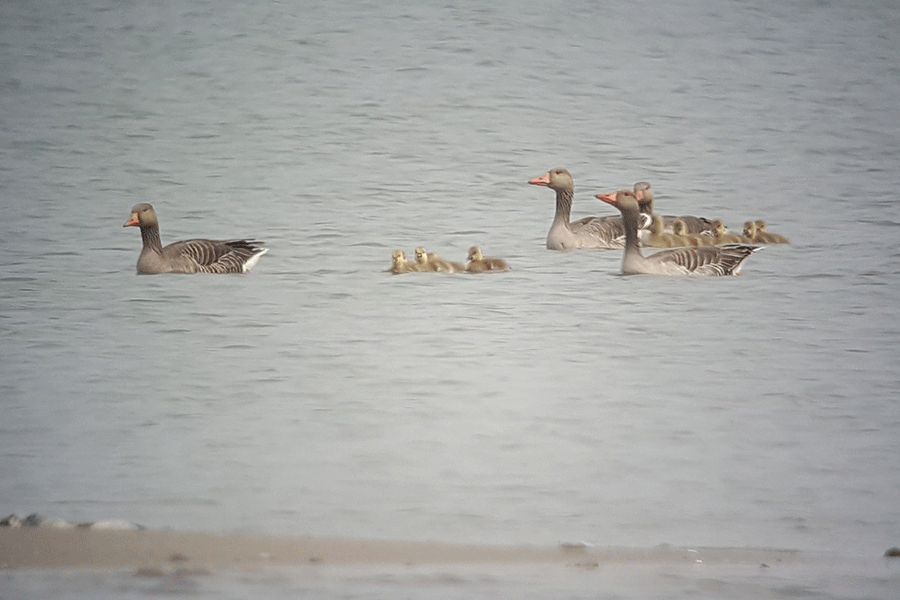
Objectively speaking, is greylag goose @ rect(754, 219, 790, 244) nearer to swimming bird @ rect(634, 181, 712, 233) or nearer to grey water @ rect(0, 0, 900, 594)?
grey water @ rect(0, 0, 900, 594)

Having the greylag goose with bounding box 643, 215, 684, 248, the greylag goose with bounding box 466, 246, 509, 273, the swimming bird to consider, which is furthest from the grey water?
the swimming bird

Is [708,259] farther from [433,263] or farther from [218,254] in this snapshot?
[218,254]

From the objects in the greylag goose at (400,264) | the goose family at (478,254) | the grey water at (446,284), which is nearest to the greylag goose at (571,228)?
the grey water at (446,284)

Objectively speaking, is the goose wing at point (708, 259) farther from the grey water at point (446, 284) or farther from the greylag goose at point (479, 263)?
the greylag goose at point (479, 263)

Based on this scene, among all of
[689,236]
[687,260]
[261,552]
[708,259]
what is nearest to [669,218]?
[689,236]

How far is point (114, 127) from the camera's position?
51.1 ft

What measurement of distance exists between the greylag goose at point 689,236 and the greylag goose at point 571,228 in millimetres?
481

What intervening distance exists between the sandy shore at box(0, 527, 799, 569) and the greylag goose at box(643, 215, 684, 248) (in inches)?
278

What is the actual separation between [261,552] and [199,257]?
611 cm

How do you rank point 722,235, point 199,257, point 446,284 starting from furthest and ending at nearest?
1. point 722,235
2. point 199,257
3. point 446,284

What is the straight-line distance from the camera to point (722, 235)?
11.0m

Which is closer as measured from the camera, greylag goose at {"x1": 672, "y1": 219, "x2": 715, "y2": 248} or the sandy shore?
the sandy shore

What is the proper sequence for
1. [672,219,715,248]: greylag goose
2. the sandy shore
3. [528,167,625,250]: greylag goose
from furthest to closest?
1. [528,167,625,250]: greylag goose
2. [672,219,715,248]: greylag goose
3. the sandy shore

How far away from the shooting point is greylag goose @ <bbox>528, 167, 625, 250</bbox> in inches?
443
